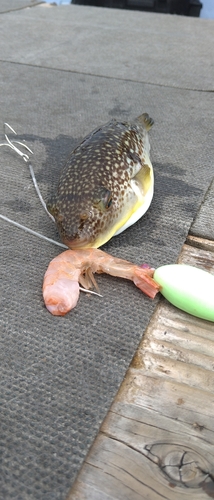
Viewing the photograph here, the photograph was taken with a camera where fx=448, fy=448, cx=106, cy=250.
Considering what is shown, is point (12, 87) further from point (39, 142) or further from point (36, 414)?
point (36, 414)

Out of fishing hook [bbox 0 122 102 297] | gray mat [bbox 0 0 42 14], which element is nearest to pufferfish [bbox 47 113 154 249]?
fishing hook [bbox 0 122 102 297]

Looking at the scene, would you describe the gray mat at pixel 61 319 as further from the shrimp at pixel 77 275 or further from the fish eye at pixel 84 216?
the fish eye at pixel 84 216

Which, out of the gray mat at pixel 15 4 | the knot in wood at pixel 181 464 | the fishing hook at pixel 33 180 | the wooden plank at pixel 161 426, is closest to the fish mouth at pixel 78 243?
the fishing hook at pixel 33 180

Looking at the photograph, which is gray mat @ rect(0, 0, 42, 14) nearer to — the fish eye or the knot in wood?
the fish eye

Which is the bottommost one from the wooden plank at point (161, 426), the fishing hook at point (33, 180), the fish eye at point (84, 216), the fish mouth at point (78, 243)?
the fishing hook at point (33, 180)

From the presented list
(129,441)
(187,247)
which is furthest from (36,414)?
(187,247)

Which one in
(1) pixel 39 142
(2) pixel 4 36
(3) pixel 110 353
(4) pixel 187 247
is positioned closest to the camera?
(3) pixel 110 353
